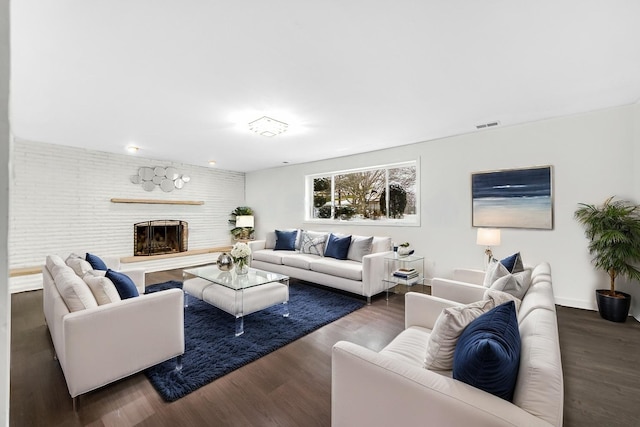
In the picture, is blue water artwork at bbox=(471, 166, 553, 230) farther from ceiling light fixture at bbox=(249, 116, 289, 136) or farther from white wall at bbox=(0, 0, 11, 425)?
white wall at bbox=(0, 0, 11, 425)

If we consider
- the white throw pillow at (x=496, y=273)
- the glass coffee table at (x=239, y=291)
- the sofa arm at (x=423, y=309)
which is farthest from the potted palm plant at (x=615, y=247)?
the glass coffee table at (x=239, y=291)

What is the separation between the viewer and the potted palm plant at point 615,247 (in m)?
2.78

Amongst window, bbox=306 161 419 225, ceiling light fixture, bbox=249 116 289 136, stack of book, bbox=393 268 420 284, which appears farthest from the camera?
window, bbox=306 161 419 225

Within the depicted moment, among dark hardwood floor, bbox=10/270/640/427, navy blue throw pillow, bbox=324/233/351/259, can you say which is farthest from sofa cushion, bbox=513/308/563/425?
navy blue throw pillow, bbox=324/233/351/259

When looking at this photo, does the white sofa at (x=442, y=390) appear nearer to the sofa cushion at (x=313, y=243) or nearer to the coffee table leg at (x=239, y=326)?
the coffee table leg at (x=239, y=326)

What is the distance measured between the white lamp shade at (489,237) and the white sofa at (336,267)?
1252 millimetres

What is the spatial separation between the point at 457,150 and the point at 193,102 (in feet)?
11.6

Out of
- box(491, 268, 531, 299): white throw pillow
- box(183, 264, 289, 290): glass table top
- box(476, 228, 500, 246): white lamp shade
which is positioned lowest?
box(183, 264, 289, 290): glass table top

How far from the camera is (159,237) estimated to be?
19.3ft

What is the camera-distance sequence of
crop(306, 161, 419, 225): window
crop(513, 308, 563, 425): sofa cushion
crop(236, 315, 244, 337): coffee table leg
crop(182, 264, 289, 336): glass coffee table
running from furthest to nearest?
crop(306, 161, 419, 225): window, crop(182, 264, 289, 336): glass coffee table, crop(236, 315, 244, 337): coffee table leg, crop(513, 308, 563, 425): sofa cushion

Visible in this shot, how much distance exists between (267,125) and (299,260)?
7.28 ft

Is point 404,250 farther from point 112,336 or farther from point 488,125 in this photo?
point 112,336

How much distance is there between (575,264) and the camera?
324 centimetres

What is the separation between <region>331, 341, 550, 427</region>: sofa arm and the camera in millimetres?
906
